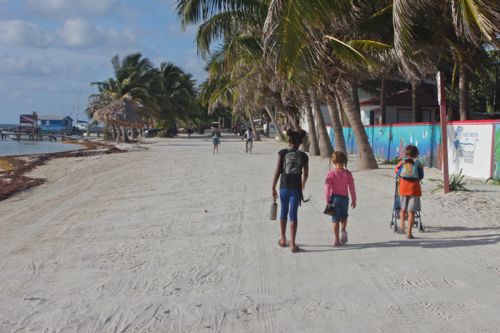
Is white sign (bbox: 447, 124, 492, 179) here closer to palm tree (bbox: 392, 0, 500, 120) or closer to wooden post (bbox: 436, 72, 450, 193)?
palm tree (bbox: 392, 0, 500, 120)

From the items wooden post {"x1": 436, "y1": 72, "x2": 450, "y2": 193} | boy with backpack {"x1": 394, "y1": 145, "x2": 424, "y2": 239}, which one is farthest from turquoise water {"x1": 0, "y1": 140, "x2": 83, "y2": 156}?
boy with backpack {"x1": 394, "y1": 145, "x2": 424, "y2": 239}

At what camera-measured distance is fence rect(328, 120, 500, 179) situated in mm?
14789

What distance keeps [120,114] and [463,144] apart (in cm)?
3571

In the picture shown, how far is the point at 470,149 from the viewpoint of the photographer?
15.9 metres

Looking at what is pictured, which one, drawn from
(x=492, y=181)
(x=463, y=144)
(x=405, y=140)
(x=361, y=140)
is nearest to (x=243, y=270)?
(x=492, y=181)

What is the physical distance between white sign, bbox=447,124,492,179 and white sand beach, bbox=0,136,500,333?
9.92ft

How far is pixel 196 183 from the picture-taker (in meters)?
16.0

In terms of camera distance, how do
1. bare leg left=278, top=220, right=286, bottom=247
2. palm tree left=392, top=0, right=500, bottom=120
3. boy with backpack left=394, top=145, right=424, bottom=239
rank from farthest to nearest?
palm tree left=392, top=0, right=500, bottom=120 → boy with backpack left=394, top=145, right=424, bottom=239 → bare leg left=278, top=220, right=286, bottom=247

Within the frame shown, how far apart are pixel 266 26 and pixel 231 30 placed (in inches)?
341

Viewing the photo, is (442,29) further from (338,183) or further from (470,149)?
(338,183)

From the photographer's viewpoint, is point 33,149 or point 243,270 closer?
point 243,270

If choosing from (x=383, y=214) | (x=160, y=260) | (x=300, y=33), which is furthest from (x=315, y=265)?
(x=300, y=33)

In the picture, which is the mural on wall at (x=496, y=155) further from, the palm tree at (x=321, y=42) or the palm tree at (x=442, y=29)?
the palm tree at (x=321, y=42)

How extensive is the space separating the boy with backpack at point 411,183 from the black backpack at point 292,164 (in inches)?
68.6
